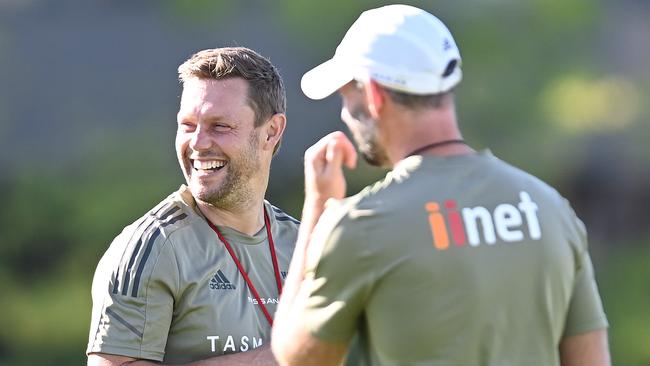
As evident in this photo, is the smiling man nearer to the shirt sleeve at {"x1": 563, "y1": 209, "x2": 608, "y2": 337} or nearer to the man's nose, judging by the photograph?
the man's nose

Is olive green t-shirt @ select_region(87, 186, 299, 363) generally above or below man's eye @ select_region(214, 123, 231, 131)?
below

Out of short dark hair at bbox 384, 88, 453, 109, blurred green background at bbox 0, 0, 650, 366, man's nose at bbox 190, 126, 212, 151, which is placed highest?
short dark hair at bbox 384, 88, 453, 109

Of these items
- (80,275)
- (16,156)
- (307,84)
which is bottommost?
(80,275)

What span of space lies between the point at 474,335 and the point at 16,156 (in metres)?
7.79

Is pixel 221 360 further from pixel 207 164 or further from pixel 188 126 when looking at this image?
pixel 188 126

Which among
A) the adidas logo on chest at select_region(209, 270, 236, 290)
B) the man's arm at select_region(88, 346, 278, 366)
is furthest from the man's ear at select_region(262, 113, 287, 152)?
the man's arm at select_region(88, 346, 278, 366)

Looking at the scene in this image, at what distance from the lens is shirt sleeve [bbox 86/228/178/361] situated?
3188 mm

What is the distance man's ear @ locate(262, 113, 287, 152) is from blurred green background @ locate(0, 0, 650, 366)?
16.1 feet

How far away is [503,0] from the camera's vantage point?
32.7ft

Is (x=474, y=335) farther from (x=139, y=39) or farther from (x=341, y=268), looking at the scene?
(x=139, y=39)

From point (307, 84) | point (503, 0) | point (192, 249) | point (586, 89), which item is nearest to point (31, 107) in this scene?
point (503, 0)

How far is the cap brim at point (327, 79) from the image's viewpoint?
2557mm

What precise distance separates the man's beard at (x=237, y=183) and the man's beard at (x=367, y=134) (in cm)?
111

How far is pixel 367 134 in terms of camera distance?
99.3 inches
